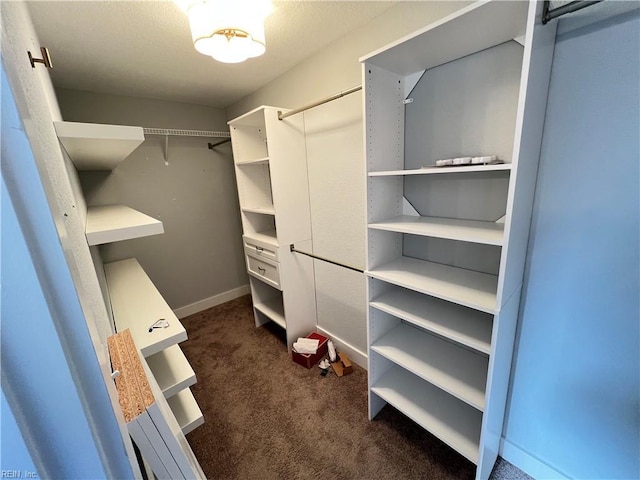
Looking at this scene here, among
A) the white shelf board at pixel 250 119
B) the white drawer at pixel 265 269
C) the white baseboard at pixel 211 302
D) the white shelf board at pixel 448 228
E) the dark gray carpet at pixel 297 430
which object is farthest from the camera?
the white baseboard at pixel 211 302

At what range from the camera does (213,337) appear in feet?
8.66

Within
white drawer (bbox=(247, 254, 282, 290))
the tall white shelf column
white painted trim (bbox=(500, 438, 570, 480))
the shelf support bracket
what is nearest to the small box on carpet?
white drawer (bbox=(247, 254, 282, 290))

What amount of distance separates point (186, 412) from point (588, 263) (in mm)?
1962

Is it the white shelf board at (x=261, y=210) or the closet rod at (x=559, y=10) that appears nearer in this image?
the closet rod at (x=559, y=10)

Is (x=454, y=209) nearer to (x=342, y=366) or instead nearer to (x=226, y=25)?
(x=226, y=25)

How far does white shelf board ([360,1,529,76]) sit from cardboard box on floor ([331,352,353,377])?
2.04 metres

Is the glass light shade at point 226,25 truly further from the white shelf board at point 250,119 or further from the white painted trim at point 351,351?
the white painted trim at point 351,351

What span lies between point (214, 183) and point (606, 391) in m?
3.44

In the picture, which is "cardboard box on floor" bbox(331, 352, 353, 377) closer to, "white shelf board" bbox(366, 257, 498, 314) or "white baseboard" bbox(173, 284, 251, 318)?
"white shelf board" bbox(366, 257, 498, 314)

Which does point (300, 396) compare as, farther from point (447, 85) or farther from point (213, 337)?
point (447, 85)

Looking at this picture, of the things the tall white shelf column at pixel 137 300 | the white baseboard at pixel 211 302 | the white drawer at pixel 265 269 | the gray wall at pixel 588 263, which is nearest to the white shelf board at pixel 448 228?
the gray wall at pixel 588 263

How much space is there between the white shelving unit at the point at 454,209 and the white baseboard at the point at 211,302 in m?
2.36

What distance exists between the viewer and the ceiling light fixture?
108cm

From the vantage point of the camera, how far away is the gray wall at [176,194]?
2.43 metres
